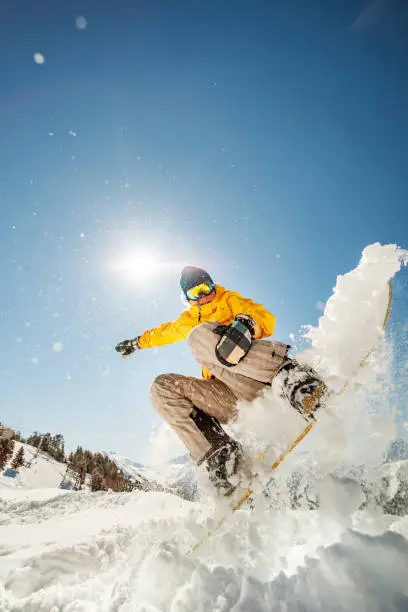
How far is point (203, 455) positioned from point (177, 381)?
33.4 inches

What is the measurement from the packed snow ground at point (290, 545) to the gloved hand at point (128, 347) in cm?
204

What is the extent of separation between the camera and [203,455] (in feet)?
10.4

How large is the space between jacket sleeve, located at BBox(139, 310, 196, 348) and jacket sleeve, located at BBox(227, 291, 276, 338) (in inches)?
30.8

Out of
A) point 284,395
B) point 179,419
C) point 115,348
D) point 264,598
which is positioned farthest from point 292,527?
point 115,348

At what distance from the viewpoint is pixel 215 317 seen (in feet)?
12.7

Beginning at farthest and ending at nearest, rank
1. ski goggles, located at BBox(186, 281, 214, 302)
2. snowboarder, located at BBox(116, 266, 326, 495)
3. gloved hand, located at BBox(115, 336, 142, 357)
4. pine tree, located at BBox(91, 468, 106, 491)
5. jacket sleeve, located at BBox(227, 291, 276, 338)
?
pine tree, located at BBox(91, 468, 106, 491), gloved hand, located at BBox(115, 336, 142, 357), ski goggles, located at BBox(186, 281, 214, 302), jacket sleeve, located at BBox(227, 291, 276, 338), snowboarder, located at BBox(116, 266, 326, 495)

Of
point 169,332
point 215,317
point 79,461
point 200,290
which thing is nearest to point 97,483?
point 79,461

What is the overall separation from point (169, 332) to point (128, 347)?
0.79 meters

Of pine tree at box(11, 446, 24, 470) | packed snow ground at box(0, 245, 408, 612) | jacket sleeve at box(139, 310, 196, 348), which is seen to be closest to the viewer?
packed snow ground at box(0, 245, 408, 612)

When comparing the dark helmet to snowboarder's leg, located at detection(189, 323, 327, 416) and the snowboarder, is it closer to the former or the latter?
the snowboarder

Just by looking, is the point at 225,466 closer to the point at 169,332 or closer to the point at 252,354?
the point at 252,354

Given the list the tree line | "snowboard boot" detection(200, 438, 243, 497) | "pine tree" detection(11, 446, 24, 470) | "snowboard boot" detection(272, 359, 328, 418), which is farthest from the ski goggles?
"pine tree" detection(11, 446, 24, 470)

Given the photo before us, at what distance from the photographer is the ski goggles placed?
3773mm

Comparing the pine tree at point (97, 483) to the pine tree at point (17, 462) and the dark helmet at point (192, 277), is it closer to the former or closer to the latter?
the pine tree at point (17, 462)
